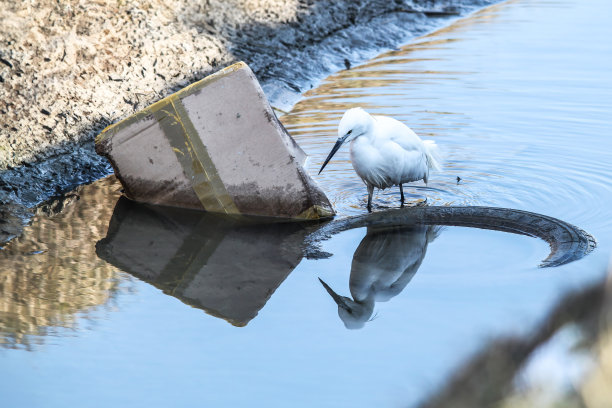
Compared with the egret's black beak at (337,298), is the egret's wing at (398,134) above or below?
above

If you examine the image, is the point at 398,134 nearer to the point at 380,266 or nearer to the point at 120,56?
the point at 380,266

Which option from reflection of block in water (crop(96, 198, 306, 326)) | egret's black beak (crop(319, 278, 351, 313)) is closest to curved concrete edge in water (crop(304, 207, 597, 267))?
reflection of block in water (crop(96, 198, 306, 326))

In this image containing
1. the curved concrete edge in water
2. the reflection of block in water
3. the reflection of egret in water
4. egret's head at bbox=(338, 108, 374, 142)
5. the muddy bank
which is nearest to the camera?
the reflection of egret in water

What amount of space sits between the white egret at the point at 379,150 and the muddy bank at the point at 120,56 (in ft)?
7.95

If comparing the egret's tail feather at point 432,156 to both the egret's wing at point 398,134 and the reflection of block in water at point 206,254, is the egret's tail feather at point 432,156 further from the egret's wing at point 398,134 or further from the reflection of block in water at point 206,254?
the reflection of block in water at point 206,254

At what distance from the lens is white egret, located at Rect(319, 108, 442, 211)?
6.21 m

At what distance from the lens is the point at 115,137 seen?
6.51 meters

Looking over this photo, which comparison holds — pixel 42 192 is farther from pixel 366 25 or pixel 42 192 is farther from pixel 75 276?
pixel 366 25

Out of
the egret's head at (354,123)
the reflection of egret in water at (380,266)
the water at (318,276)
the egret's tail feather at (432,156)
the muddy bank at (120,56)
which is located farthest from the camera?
the muddy bank at (120,56)

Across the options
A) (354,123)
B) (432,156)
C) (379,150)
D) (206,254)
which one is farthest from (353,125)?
(206,254)

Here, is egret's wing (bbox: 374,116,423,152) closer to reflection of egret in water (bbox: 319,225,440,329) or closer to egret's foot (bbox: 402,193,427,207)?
egret's foot (bbox: 402,193,427,207)

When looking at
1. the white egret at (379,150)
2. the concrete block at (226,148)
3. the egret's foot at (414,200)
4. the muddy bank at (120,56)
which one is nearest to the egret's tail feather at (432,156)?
the white egret at (379,150)

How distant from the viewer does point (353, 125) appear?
6168 mm

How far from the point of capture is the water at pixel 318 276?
4.25 metres
